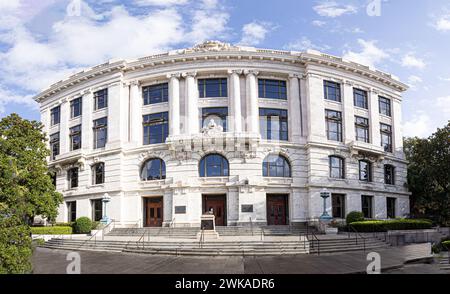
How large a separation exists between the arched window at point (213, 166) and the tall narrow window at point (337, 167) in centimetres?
1066

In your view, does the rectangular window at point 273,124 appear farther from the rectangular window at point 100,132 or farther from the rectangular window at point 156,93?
the rectangular window at point 100,132

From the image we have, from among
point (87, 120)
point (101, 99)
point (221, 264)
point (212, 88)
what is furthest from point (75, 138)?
point (221, 264)

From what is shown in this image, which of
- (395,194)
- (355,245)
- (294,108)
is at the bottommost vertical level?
(355,245)

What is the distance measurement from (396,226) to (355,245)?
7.11m

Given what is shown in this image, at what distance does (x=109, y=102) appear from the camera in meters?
35.8

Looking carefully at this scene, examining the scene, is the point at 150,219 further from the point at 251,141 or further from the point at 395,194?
the point at 395,194

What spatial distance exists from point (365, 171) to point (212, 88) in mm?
18572

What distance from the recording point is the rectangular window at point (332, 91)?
35.3 metres

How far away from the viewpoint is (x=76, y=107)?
39438 mm

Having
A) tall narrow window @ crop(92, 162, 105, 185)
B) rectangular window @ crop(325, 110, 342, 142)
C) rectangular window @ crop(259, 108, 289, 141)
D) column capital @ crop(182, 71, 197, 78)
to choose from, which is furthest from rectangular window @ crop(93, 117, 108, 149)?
rectangular window @ crop(325, 110, 342, 142)

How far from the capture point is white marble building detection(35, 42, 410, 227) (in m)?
32.3

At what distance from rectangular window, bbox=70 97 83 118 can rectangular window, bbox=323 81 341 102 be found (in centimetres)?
2701

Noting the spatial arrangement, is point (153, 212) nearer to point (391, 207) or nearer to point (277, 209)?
point (277, 209)
